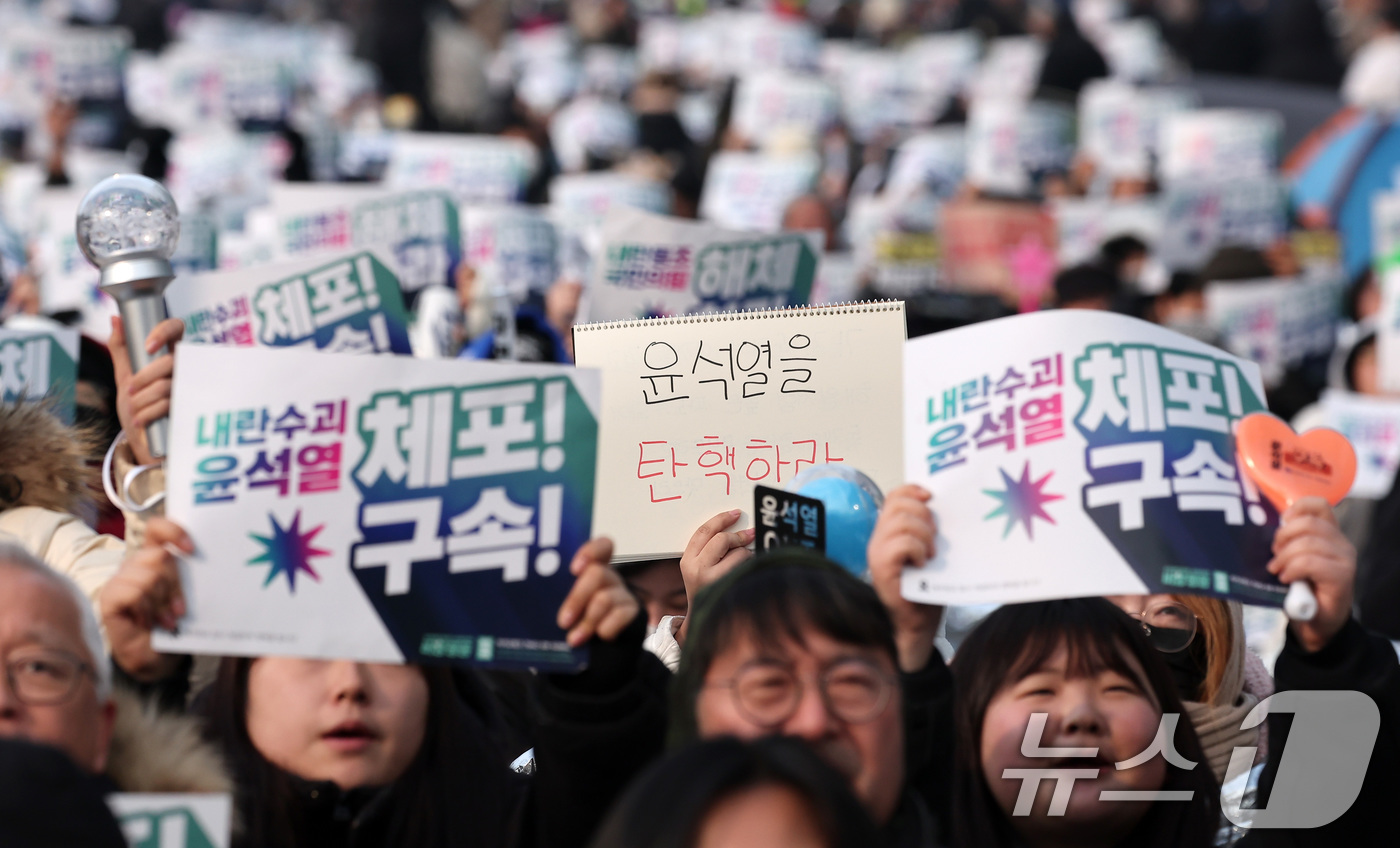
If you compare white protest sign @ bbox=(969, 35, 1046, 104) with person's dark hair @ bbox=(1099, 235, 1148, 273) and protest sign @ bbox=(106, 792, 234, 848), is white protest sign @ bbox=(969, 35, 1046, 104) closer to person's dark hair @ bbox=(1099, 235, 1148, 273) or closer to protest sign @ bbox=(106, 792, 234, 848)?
person's dark hair @ bbox=(1099, 235, 1148, 273)

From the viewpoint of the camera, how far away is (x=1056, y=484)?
9.03 ft

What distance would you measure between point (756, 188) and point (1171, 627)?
27.6 feet

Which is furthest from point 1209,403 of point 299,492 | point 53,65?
point 53,65

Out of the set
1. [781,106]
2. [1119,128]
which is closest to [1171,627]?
[1119,128]

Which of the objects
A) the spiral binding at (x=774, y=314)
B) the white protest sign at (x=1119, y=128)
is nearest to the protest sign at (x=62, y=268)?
the spiral binding at (x=774, y=314)

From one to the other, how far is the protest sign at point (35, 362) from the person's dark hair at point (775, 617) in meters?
2.20

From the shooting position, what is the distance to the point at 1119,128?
13711 millimetres

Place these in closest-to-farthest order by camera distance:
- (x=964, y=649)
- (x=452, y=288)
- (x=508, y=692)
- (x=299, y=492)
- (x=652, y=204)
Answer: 1. (x=299, y=492)
2. (x=964, y=649)
3. (x=508, y=692)
4. (x=452, y=288)
5. (x=652, y=204)

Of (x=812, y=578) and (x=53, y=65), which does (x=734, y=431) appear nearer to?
(x=812, y=578)

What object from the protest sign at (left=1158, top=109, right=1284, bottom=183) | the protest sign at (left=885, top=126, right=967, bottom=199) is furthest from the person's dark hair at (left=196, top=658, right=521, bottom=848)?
the protest sign at (left=1158, top=109, right=1284, bottom=183)

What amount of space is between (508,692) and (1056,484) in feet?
4.27

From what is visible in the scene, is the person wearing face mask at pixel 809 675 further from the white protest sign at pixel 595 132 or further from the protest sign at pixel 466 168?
the white protest sign at pixel 595 132

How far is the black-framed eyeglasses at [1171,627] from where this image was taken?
3.40 m

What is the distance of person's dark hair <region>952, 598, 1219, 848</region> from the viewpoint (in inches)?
113
